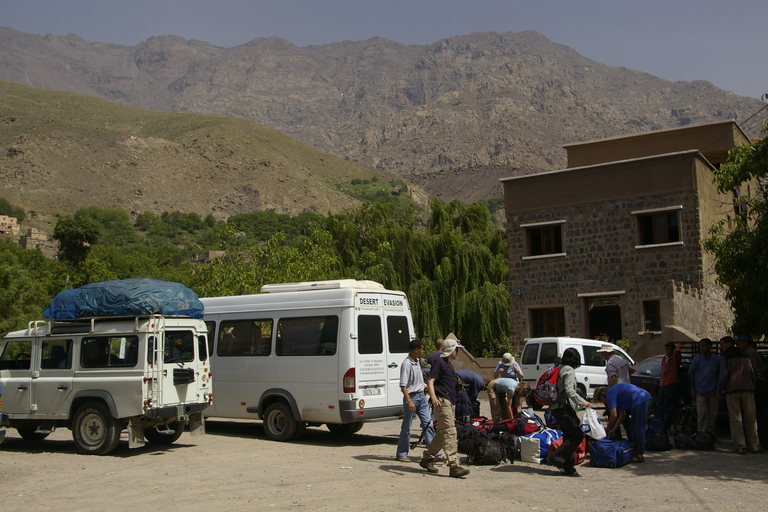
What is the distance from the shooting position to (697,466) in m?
9.63

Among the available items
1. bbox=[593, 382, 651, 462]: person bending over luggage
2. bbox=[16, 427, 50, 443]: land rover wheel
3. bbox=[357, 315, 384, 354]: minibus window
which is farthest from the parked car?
bbox=[16, 427, 50, 443]: land rover wheel

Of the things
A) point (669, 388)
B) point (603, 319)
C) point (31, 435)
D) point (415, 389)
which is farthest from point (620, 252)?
point (31, 435)

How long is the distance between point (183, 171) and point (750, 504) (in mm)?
161180

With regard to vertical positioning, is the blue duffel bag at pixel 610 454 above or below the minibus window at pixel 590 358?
below

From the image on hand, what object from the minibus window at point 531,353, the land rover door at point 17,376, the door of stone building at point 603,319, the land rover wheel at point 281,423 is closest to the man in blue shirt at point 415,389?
the land rover wheel at point 281,423

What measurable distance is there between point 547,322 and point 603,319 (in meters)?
1.77

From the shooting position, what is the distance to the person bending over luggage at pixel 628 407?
9.51 m

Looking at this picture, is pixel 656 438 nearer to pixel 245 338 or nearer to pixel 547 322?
pixel 245 338

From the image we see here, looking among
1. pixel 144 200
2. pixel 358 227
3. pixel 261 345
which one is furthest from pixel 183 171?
pixel 261 345

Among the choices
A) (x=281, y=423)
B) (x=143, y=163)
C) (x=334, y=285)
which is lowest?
(x=281, y=423)

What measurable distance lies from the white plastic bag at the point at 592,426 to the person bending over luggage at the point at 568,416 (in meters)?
0.61

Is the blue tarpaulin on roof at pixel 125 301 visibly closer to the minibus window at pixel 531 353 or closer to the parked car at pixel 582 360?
the parked car at pixel 582 360

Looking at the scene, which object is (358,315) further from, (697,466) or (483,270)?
(483,270)

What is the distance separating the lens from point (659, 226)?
867 inches
